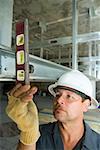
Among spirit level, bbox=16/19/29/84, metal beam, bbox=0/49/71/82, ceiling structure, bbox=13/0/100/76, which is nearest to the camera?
spirit level, bbox=16/19/29/84

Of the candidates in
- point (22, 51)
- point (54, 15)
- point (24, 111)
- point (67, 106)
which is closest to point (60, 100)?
point (67, 106)

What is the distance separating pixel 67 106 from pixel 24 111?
359 mm

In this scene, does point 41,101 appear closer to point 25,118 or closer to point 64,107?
point 64,107

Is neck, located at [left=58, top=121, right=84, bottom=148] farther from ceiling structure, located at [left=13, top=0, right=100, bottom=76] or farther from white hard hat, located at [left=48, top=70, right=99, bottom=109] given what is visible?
ceiling structure, located at [left=13, top=0, right=100, bottom=76]

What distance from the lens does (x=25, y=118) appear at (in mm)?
757

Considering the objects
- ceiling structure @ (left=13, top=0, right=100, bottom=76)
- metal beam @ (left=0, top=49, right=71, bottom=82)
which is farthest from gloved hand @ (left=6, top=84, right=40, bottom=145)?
ceiling structure @ (left=13, top=0, right=100, bottom=76)

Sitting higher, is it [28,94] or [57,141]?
[28,94]

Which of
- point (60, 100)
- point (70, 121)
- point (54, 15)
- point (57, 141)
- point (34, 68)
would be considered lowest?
point (57, 141)

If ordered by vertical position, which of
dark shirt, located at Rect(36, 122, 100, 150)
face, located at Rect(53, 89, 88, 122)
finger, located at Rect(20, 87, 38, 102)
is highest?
finger, located at Rect(20, 87, 38, 102)

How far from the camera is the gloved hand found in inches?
26.8

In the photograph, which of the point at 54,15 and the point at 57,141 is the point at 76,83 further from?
the point at 54,15

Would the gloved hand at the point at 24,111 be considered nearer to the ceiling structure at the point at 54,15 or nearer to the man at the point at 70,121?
the man at the point at 70,121

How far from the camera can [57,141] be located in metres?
1.10

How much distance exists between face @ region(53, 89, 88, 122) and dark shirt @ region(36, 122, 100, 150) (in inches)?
4.2
